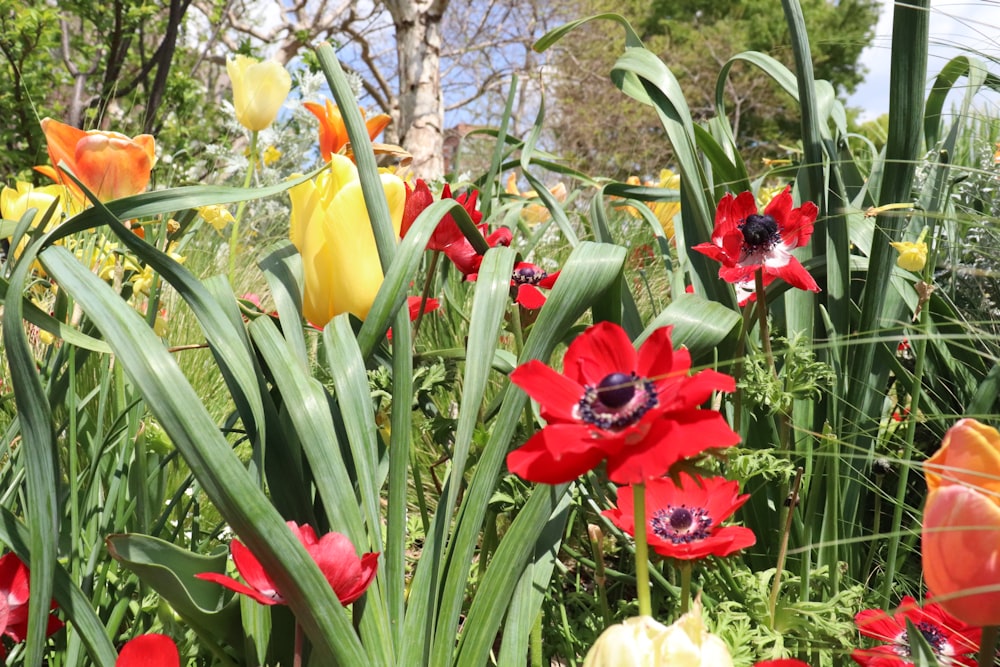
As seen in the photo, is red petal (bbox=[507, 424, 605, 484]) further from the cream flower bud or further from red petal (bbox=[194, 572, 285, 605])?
the cream flower bud

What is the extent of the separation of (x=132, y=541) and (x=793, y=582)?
0.66 metres

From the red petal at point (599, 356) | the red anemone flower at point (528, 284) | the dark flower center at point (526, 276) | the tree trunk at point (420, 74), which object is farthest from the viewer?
the tree trunk at point (420, 74)

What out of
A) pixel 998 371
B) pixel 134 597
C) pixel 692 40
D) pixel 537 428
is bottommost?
pixel 134 597

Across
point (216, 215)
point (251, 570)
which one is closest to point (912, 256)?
point (251, 570)

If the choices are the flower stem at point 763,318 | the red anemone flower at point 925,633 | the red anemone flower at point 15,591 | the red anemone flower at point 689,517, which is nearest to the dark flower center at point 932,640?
the red anemone flower at point 925,633

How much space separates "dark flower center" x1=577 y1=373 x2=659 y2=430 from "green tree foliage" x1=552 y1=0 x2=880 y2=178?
11178 millimetres

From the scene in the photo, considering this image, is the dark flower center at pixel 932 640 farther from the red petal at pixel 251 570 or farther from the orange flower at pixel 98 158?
the orange flower at pixel 98 158

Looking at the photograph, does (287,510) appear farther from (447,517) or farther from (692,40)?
(692,40)

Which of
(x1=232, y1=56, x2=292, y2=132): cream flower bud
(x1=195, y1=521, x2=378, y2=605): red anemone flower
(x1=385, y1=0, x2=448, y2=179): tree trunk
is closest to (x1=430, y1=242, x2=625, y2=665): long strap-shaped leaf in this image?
(x1=195, y1=521, x2=378, y2=605): red anemone flower

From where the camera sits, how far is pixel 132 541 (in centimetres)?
62

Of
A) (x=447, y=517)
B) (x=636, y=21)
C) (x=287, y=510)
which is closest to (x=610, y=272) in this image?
(x=447, y=517)

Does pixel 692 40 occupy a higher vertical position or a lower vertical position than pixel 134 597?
higher

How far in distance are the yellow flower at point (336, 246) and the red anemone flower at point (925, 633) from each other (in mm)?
570

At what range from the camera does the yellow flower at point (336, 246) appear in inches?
32.2
